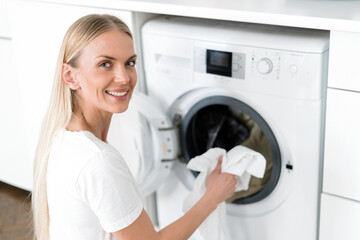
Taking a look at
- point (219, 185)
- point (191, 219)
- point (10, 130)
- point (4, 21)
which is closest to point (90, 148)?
point (191, 219)

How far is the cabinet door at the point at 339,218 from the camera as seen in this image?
1.55 meters

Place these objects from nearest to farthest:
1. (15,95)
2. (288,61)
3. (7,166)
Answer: (288,61) < (15,95) < (7,166)

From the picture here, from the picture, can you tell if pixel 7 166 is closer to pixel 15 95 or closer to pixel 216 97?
pixel 15 95

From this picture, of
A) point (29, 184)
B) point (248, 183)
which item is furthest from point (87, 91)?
point (29, 184)

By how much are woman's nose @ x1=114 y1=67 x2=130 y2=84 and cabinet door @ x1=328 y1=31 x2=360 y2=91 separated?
55 centimetres

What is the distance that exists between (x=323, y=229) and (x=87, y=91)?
33.9 inches

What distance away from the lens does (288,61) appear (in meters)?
1.51

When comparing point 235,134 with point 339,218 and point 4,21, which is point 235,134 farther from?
point 4,21

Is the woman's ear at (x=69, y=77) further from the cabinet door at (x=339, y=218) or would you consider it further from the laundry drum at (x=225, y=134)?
the cabinet door at (x=339, y=218)

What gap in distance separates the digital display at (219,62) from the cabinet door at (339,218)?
486 millimetres

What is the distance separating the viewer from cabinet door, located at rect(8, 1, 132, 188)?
76.7 inches

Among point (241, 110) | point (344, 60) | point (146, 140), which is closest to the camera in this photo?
point (344, 60)

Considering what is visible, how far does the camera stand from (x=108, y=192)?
1.20 metres

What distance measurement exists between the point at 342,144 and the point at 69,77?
0.78 meters
